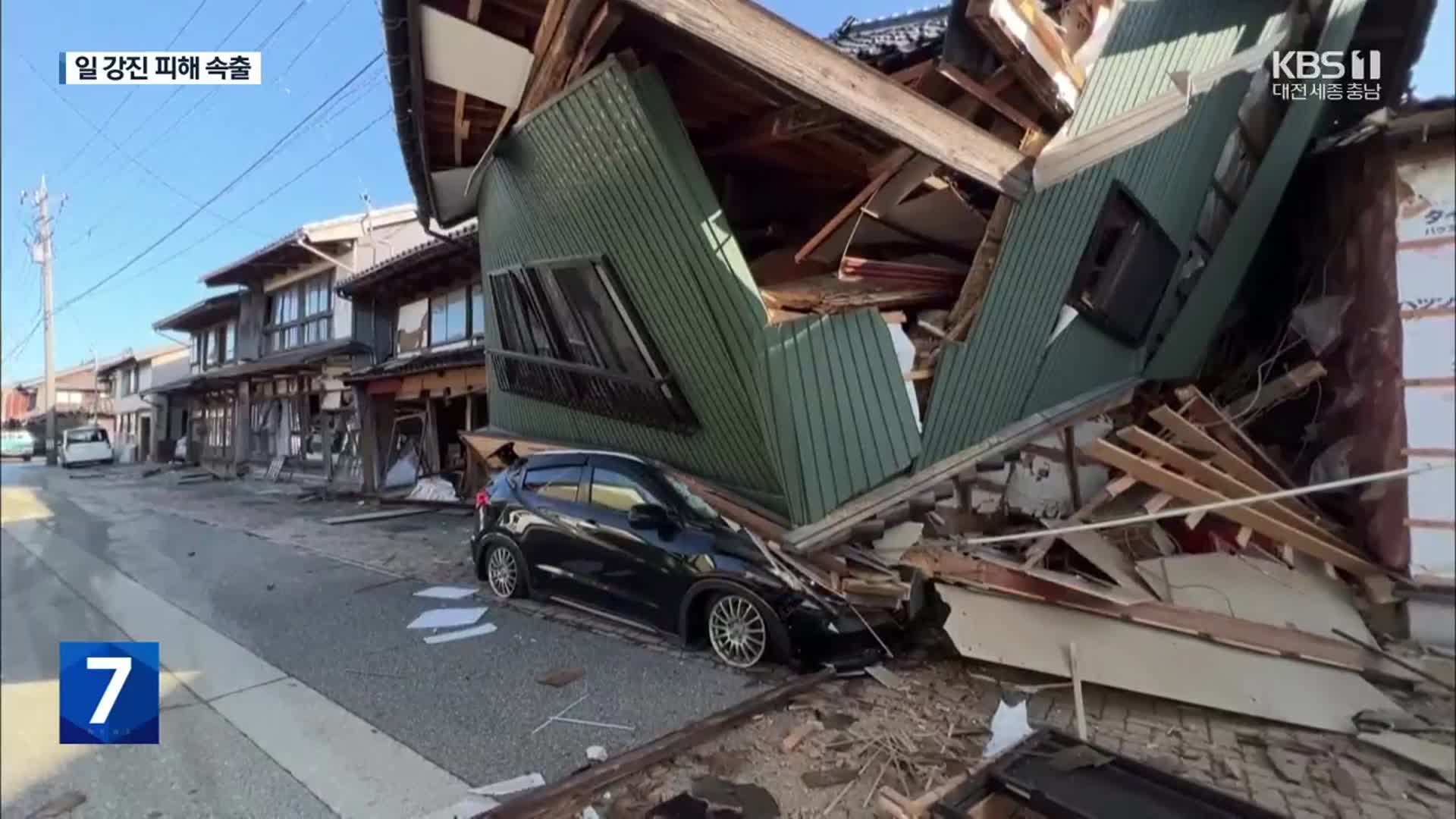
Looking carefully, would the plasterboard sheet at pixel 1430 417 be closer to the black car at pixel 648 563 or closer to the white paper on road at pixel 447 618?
the black car at pixel 648 563

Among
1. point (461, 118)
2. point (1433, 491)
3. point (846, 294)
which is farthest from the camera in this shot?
point (461, 118)

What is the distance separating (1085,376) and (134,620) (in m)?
5.78

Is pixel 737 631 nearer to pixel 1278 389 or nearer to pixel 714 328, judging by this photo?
pixel 714 328

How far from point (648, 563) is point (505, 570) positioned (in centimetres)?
204

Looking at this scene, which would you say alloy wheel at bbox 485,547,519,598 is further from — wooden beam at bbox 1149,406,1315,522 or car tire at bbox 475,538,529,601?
wooden beam at bbox 1149,406,1315,522

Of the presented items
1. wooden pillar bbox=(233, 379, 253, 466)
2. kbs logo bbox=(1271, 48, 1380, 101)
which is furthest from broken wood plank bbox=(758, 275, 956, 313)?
wooden pillar bbox=(233, 379, 253, 466)

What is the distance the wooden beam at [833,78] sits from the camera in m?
3.48

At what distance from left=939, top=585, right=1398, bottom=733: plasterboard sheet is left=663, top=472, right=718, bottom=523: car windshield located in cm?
168

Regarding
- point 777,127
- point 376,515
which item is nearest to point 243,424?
point 376,515

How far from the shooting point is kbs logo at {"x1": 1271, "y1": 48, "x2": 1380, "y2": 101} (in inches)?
93.9

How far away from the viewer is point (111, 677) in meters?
1.71

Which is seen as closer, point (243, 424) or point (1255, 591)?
point (1255, 591)

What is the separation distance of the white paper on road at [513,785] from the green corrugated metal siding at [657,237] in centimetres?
222

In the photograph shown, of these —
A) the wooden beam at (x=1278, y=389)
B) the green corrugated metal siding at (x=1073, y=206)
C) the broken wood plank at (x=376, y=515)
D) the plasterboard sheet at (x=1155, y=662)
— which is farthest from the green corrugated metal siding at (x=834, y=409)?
the broken wood plank at (x=376, y=515)
